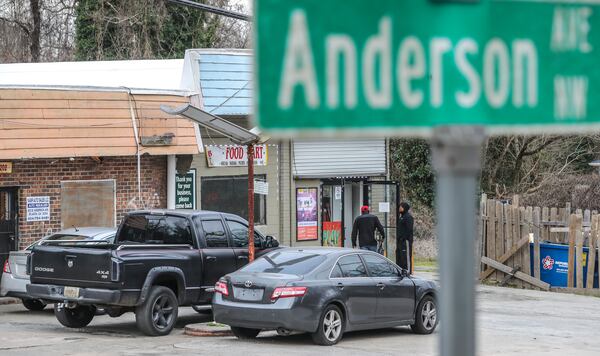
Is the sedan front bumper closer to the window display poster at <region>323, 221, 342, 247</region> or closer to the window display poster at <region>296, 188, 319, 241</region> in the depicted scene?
the window display poster at <region>296, 188, 319, 241</region>

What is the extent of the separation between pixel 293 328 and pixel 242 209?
12.0 metres

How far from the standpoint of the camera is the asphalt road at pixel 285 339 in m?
14.9

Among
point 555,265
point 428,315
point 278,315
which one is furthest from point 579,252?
point 278,315

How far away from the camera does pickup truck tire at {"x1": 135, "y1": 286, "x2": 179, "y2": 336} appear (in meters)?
16.1

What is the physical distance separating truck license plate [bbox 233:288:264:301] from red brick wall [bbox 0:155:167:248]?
25.8 feet

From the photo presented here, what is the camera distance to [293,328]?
15.0 meters

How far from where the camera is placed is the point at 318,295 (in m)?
15.2

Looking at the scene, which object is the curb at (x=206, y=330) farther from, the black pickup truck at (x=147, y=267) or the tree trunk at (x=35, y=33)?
the tree trunk at (x=35, y=33)

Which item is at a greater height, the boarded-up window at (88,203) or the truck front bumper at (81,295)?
the boarded-up window at (88,203)

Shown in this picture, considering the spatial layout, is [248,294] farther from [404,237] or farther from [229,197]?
[229,197]

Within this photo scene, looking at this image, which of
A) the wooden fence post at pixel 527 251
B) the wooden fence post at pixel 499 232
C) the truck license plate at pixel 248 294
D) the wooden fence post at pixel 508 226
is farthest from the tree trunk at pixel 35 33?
the truck license plate at pixel 248 294

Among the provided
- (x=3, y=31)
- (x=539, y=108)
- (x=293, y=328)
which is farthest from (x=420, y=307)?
(x=3, y=31)

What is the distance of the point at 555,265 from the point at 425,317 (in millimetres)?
8088

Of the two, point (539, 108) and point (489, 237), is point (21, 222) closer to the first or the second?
point (489, 237)
